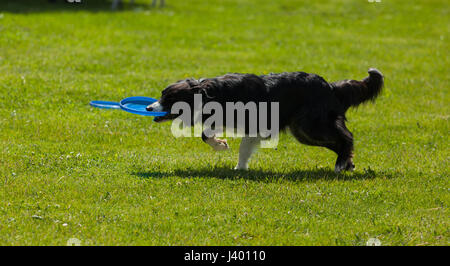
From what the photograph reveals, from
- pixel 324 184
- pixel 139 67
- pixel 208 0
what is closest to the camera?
pixel 324 184

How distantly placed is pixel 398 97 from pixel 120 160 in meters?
6.99

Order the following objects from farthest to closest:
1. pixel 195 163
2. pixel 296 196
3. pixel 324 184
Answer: pixel 195 163 → pixel 324 184 → pixel 296 196

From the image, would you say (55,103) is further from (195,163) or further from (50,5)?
(50,5)

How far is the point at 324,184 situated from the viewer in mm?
7488

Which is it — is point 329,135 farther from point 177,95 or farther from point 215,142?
point 177,95

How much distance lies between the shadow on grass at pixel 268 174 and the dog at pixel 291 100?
0.67 feet

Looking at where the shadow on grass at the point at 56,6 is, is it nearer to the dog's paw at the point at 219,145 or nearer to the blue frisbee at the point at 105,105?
the blue frisbee at the point at 105,105

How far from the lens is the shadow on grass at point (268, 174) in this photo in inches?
303

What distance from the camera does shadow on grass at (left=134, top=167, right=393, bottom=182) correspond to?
7695mm

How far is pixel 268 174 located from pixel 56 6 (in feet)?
54.9

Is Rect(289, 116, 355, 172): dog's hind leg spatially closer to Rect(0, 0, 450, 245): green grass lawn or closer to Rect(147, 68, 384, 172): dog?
Rect(147, 68, 384, 172): dog

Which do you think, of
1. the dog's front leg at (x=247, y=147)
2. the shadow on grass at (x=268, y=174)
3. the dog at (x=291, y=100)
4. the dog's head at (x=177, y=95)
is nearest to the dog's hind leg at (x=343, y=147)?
the dog at (x=291, y=100)

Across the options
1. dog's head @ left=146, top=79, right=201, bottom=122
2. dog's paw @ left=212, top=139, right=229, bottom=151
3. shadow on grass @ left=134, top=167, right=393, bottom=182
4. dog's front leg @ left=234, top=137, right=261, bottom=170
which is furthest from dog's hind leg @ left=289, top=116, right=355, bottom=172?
dog's head @ left=146, top=79, right=201, bottom=122

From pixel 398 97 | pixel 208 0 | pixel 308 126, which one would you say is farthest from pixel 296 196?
pixel 208 0
